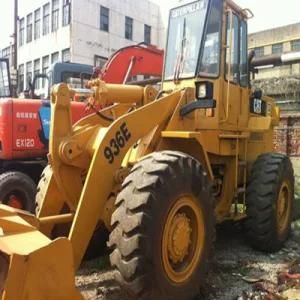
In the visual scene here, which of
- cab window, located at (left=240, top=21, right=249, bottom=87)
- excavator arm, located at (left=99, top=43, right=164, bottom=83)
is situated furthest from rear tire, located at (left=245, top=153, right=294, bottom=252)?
excavator arm, located at (left=99, top=43, right=164, bottom=83)

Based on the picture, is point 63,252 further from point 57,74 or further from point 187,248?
point 57,74

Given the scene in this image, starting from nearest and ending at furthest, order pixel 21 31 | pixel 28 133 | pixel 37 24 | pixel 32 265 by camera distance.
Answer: pixel 32 265 < pixel 28 133 < pixel 37 24 < pixel 21 31

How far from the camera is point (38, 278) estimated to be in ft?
9.82

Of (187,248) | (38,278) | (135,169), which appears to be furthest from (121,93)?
(38,278)

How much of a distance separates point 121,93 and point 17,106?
3379 millimetres

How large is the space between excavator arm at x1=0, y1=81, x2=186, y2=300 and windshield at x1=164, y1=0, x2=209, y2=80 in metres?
0.67

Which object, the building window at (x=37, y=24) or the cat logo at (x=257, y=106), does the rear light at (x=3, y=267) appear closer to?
the cat logo at (x=257, y=106)

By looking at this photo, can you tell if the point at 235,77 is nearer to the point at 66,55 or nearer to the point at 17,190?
the point at 17,190

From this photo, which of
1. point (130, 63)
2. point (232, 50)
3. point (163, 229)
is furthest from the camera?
point (130, 63)

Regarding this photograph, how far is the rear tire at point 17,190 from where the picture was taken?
292 inches

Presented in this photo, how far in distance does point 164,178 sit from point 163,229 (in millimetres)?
421

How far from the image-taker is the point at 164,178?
13.3ft

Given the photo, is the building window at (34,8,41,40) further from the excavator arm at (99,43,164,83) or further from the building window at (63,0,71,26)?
the excavator arm at (99,43,164,83)

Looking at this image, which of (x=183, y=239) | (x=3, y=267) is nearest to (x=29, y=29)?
(x=183, y=239)
